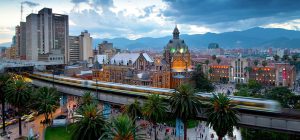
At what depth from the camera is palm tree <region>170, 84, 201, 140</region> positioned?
45.5 metres

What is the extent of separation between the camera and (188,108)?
150 ft

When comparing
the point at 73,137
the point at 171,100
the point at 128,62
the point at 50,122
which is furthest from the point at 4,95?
the point at 128,62

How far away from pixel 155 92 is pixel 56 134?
943 inches

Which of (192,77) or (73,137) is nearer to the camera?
(73,137)

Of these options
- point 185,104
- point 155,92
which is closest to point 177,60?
point 155,92

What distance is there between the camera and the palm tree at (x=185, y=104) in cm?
4553

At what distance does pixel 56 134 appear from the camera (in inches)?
2392

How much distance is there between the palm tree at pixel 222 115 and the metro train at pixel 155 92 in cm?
431

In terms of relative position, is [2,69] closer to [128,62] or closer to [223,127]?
[128,62]

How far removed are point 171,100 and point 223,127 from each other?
10.5 m

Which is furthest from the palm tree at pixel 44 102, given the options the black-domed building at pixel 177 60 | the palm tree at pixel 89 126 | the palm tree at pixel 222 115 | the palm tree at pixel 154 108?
the black-domed building at pixel 177 60

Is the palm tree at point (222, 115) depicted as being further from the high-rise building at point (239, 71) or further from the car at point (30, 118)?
the high-rise building at point (239, 71)

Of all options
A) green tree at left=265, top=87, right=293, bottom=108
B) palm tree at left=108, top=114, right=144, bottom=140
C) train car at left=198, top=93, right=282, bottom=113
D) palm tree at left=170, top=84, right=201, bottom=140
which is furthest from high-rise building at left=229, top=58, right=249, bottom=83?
palm tree at left=108, top=114, right=144, bottom=140

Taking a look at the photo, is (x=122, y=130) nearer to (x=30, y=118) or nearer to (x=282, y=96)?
(x=30, y=118)
